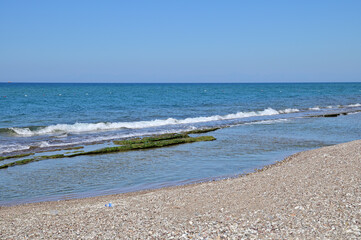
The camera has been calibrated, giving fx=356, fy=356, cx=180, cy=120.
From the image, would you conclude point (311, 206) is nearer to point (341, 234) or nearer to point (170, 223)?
point (341, 234)

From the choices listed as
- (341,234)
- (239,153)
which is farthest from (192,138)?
(341,234)

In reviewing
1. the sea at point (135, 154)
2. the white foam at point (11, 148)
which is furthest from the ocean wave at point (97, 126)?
the white foam at point (11, 148)

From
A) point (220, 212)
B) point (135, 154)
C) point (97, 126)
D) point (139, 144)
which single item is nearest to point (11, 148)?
point (139, 144)

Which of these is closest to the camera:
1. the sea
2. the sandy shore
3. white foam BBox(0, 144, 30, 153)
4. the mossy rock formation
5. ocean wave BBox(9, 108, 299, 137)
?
the sandy shore

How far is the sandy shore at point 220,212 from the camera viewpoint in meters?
7.43

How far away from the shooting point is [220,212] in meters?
8.80

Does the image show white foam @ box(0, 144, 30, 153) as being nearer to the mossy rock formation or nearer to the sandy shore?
the mossy rock formation

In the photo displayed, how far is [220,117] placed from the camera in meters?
37.7

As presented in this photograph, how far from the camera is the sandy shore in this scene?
743 centimetres

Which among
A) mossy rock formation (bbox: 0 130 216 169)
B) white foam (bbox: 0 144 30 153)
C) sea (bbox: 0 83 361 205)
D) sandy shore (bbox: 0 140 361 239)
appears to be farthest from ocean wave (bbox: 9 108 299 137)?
sandy shore (bbox: 0 140 361 239)

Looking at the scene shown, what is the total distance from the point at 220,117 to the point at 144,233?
1202 inches

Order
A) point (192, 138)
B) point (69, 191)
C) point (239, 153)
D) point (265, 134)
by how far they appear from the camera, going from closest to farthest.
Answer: point (69, 191) → point (239, 153) → point (192, 138) → point (265, 134)

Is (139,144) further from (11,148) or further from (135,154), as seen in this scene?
(11,148)

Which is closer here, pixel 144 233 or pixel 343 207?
pixel 144 233
